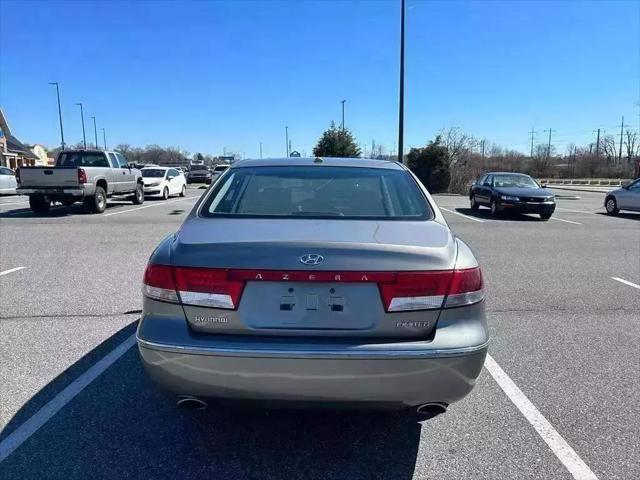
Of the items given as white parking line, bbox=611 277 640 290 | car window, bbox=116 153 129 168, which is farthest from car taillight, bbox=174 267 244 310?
car window, bbox=116 153 129 168

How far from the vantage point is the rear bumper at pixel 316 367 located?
240cm

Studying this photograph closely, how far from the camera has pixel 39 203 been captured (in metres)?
15.7

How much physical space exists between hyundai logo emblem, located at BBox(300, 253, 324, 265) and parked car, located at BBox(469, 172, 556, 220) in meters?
14.6

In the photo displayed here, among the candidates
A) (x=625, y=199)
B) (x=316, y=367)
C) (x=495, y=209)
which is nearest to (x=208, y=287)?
(x=316, y=367)

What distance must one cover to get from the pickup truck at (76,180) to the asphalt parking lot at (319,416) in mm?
9424

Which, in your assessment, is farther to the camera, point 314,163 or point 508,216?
point 508,216

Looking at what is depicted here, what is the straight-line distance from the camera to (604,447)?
2.94 m

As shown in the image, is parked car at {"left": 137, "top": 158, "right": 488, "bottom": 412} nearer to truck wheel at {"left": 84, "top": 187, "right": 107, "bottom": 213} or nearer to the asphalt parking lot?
the asphalt parking lot

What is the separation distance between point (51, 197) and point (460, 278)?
51.5 feet

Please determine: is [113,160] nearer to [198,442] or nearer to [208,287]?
[198,442]

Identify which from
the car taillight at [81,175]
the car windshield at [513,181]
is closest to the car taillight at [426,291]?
the car taillight at [81,175]

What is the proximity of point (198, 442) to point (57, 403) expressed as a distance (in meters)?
1.14

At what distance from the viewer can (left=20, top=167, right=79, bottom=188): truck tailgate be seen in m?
14.9

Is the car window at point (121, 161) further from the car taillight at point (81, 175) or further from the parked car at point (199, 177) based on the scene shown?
the parked car at point (199, 177)
